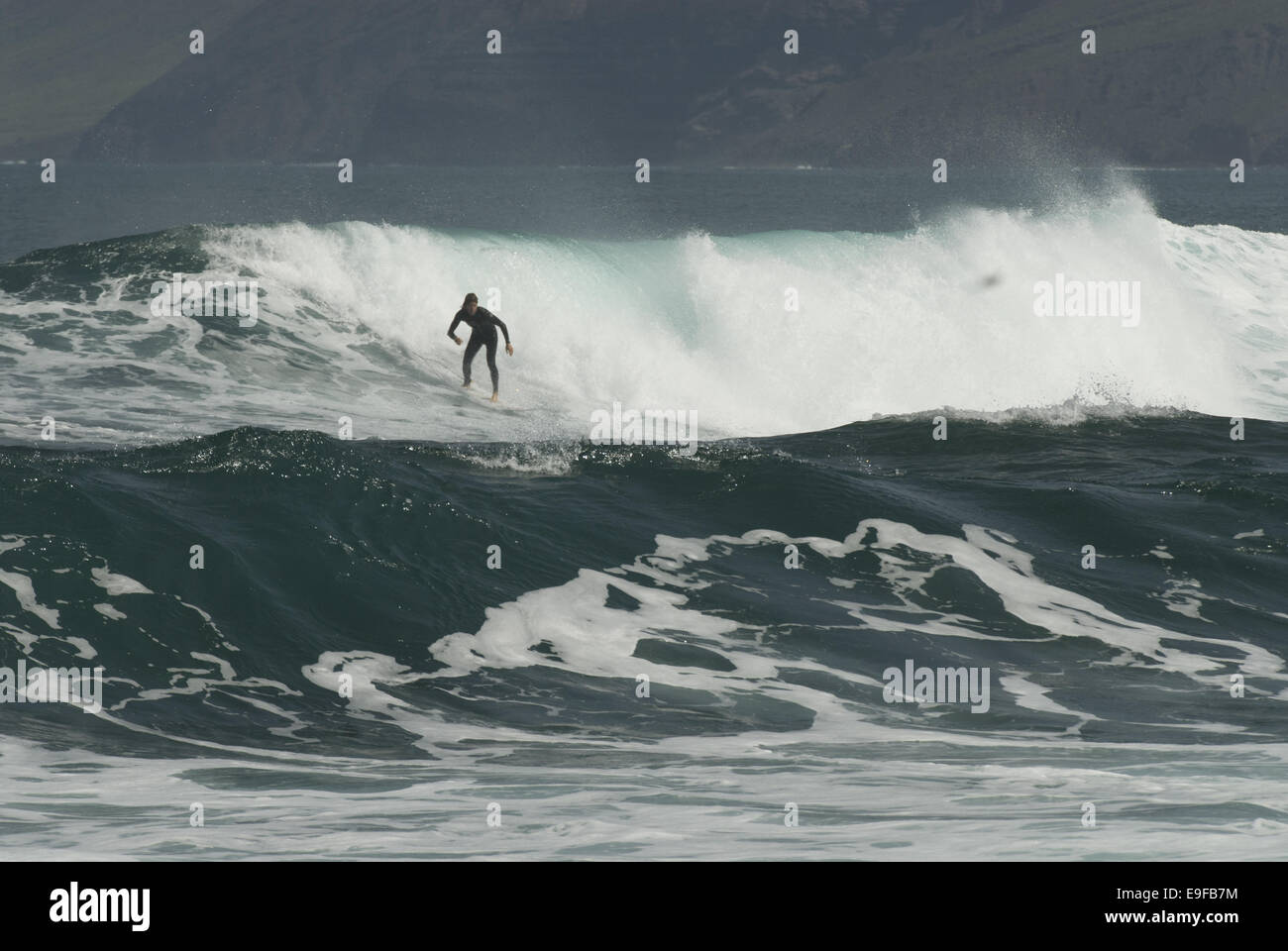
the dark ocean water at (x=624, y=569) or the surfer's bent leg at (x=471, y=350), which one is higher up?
the surfer's bent leg at (x=471, y=350)

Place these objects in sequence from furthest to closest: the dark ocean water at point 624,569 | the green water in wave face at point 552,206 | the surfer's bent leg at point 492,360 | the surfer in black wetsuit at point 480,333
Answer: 1. the green water in wave face at point 552,206
2. the surfer's bent leg at point 492,360
3. the surfer in black wetsuit at point 480,333
4. the dark ocean water at point 624,569

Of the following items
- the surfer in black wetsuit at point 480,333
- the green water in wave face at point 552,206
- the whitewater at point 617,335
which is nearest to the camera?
the whitewater at point 617,335

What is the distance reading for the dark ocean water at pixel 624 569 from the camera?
31.0 feet

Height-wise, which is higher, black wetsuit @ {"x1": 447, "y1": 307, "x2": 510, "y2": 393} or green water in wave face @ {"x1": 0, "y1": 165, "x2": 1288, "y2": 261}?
green water in wave face @ {"x1": 0, "y1": 165, "x2": 1288, "y2": 261}

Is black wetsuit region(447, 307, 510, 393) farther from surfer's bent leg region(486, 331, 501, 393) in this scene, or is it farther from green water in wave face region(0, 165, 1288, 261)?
green water in wave face region(0, 165, 1288, 261)

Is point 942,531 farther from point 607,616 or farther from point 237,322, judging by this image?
point 237,322

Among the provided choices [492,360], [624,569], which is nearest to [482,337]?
[492,360]

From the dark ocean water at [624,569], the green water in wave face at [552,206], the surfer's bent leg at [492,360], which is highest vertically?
the green water in wave face at [552,206]

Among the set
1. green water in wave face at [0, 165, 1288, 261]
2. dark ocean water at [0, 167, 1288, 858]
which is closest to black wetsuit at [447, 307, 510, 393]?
dark ocean water at [0, 167, 1288, 858]

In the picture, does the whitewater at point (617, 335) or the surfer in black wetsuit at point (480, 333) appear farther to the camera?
the surfer in black wetsuit at point (480, 333)

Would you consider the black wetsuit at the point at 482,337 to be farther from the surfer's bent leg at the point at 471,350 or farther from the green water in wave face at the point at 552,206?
the green water in wave face at the point at 552,206

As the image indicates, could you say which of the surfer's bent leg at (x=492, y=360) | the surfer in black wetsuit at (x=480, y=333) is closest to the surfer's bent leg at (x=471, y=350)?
the surfer in black wetsuit at (x=480, y=333)

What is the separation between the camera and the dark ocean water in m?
9.46
